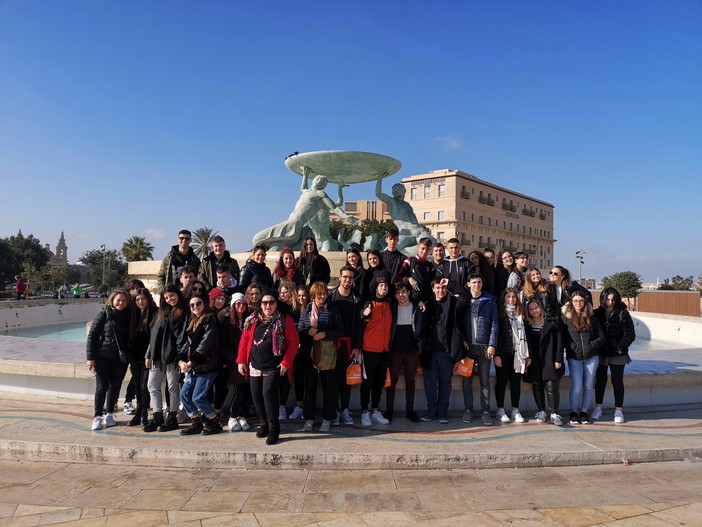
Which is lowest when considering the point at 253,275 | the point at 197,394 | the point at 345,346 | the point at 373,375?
the point at 197,394

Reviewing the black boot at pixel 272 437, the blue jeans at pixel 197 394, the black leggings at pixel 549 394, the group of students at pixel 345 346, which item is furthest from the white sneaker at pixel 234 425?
the black leggings at pixel 549 394

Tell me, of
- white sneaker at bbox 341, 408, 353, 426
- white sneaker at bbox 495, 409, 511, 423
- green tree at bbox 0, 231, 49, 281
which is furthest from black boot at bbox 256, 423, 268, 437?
green tree at bbox 0, 231, 49, 281

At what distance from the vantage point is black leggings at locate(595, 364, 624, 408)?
534 centimetres

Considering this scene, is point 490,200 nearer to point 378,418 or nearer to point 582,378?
point 582,378

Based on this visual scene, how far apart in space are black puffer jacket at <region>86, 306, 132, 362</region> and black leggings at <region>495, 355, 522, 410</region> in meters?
3.98

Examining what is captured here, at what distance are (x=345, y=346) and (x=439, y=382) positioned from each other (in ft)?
3.95

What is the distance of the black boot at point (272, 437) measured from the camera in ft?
14.4

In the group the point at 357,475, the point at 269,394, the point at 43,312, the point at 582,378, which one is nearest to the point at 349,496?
the point at 357,475

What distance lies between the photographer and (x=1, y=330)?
48.9ft

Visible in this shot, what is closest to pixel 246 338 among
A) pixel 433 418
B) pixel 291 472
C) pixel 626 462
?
pixel 291 472

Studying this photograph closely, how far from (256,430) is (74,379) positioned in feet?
8.53

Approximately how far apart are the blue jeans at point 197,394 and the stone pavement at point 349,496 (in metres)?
0.73

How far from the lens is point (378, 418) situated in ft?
16.8

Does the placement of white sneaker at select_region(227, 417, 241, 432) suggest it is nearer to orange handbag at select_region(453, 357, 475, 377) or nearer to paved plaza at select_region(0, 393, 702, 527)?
paved plaza at select_region(0, 393, 702, 527)
